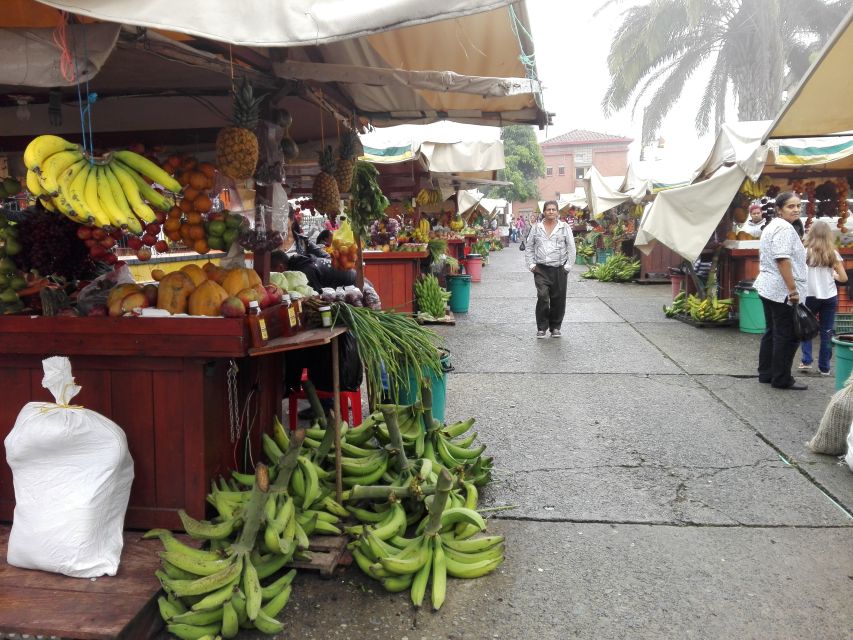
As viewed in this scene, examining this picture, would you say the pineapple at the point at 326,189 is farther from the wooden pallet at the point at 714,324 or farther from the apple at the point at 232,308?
the wooden pallet at the point at 714,324

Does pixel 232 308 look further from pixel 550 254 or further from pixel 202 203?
pixel 550 254

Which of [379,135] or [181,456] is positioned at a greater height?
[379,135]

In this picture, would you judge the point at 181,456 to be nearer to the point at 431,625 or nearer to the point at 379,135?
the point at 431,625

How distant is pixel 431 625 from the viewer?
3.18 m

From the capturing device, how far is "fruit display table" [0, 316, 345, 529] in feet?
11.4

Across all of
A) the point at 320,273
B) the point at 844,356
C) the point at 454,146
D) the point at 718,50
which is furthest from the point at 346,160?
the point at 718,50

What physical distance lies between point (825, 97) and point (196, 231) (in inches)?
192

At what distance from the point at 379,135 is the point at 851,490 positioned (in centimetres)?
705

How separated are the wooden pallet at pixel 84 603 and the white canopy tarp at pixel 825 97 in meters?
4.99

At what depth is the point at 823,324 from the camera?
770 centimetres

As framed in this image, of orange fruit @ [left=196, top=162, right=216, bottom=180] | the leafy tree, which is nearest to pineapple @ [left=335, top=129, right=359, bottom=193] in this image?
orange fruit @ [left=196, top=162, right=216, bottom=180]

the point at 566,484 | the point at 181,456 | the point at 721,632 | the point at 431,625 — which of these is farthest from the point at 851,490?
the point at 181,456

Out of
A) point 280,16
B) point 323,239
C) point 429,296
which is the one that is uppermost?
point 280,16

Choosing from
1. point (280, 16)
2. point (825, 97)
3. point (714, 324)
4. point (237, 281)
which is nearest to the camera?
point (280, 16)
